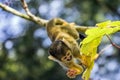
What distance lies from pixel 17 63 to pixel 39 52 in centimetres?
54

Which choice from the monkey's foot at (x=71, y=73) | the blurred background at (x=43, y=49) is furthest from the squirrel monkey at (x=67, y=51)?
the blurred background at (x=43, y=49)

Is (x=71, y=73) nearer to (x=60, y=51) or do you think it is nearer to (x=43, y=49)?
(x=60, y=51)

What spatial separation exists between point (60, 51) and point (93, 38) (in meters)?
0.13

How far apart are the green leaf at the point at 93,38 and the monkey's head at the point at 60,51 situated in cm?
5

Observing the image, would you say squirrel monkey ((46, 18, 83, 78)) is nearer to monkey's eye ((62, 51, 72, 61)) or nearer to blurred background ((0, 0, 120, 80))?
monkey's eye ((62, 51, 72, 61))

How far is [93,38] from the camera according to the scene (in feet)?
4.71

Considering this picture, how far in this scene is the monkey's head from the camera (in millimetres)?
1500

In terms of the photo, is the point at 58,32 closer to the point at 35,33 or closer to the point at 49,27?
the point at 49,27

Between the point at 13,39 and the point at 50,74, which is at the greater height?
the point at 13,39

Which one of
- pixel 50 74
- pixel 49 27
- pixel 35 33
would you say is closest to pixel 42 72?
pixel 50 74

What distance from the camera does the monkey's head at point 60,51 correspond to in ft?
4.92

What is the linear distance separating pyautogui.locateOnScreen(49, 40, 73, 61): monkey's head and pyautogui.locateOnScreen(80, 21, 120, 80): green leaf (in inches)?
1.8

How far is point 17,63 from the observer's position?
7609 mm

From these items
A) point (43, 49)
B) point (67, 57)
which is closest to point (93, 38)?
point (67, 57)
